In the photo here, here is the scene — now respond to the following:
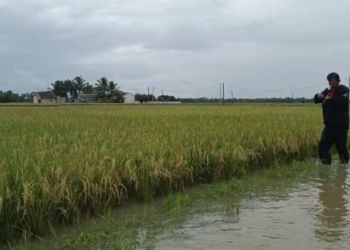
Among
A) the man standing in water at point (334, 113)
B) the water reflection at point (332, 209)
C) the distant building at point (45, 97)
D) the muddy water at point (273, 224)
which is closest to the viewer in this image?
the muddy water at point (273, 224)

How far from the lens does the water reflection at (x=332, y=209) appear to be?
Result: 4727 mm

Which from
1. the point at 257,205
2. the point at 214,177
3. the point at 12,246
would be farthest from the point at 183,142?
the point at 12,246

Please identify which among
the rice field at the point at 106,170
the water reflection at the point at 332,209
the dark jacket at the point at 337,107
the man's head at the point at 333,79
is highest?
the man's head at the point at 333,79

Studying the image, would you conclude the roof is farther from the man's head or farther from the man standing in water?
the man's head

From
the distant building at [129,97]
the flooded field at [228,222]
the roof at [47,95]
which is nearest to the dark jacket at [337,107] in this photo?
the flooded field at [228,222]

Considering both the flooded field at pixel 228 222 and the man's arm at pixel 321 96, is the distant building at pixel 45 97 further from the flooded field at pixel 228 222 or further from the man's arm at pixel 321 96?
the flooded field at pixel 228 222

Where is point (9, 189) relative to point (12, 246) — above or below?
above

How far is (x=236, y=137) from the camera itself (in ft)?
32.4

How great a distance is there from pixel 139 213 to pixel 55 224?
1017mm

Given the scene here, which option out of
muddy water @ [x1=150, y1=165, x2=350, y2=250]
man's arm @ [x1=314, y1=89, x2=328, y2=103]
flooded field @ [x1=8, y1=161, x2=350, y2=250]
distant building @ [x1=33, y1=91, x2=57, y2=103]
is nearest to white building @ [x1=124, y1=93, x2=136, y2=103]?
distant building @ [x1=33, y1=91, x2=57, y2=103]

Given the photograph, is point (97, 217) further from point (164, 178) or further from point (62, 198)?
point (164, 178)

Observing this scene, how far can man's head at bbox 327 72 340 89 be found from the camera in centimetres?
914

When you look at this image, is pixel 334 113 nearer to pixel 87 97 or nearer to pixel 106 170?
pixel 106 170

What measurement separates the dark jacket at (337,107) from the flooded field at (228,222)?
2100 millimetres
